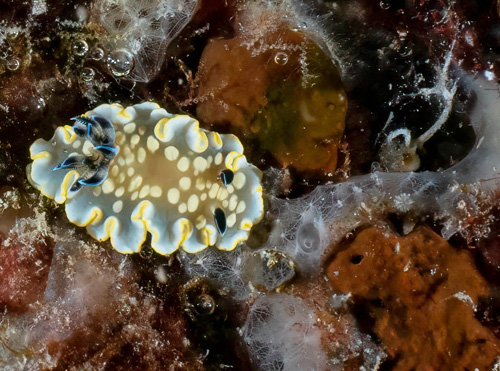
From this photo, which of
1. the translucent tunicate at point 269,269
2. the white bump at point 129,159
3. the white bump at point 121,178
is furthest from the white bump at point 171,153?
the translucent tunicate at point 269,269

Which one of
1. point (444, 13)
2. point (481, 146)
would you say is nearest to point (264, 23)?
point (444, 13)

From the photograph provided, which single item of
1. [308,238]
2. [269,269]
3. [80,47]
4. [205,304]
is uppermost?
[80,47]

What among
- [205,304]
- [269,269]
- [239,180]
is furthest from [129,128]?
[205,304]

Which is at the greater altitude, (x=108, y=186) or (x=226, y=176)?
(x=226, y=176)

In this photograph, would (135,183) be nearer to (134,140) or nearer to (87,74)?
(134,140)

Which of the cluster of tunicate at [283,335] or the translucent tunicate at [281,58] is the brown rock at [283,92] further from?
the cluster of tunicate at [283,335]

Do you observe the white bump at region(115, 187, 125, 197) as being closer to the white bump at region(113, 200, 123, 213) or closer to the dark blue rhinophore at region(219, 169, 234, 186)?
the white bump at region(113, 200, 123, 213)

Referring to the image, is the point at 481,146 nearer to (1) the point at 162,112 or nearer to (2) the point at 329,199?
(2) the point at 329,199
